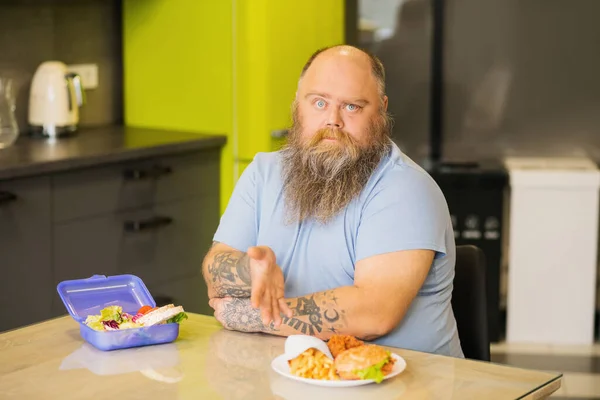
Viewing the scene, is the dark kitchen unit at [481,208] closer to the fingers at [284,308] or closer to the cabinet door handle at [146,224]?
the cabinet door handle at [146,224]

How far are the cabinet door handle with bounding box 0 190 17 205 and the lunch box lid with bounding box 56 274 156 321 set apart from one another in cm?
107

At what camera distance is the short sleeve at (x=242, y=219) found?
2.37m

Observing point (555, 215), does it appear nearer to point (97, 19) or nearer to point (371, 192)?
point (97, 19)

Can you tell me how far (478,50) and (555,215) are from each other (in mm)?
915

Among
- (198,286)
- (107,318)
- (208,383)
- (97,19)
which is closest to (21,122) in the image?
(97,19)

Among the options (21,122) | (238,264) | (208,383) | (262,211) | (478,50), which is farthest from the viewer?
(478,50)

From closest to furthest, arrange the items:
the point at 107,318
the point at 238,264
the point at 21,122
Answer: the point at 107,318 < the point at 238,264 < the point at 21,122

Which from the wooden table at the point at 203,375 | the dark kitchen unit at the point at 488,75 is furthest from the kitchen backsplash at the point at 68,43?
the wooden table at the point at 203,375

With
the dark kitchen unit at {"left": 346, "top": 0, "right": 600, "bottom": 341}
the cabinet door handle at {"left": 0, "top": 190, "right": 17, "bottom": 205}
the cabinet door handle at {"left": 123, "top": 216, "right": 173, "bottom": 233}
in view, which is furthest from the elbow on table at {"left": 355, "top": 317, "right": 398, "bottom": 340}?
the dark kitchen unit at {"left": 346, "top": 0, "right": 600, "bottom": 341}

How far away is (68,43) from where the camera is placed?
13.4ft

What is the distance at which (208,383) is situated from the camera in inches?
69.7

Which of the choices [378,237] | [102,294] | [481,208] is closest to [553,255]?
[481,208]

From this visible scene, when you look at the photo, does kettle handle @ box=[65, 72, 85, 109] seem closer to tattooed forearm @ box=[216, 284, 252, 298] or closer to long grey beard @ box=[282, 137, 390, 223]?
long grey beard @ box=[282, 137, 390, 223]

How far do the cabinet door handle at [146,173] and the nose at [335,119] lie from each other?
145 centimetres
